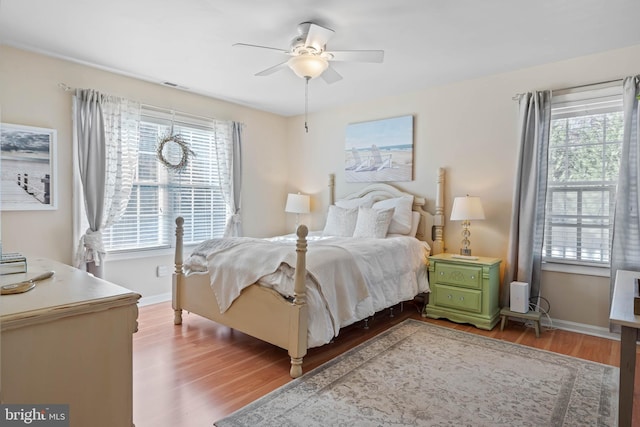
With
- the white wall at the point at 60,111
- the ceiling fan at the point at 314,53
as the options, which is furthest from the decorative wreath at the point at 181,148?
the ceiling fan at the point at 314,53

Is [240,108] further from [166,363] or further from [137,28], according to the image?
[166,363]

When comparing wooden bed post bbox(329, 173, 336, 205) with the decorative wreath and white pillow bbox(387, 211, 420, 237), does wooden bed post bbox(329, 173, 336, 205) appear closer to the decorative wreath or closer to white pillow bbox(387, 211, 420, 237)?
white pillow bbox(387, 211, 420, 237)

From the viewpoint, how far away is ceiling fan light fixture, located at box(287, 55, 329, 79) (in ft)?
9.26

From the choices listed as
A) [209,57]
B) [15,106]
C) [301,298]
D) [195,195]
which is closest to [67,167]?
[15,106]

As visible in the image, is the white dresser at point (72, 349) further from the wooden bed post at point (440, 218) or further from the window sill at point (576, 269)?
the window sill at point (576, 269)

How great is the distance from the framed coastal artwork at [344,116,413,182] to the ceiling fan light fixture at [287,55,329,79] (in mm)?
1850

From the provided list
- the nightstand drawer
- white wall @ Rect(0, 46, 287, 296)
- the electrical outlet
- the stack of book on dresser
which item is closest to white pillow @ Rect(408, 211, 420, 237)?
the nightstand drawer

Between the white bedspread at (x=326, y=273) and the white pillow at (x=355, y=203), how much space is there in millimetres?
940

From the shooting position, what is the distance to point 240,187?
4.97 meters

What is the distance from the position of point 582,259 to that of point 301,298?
2.81 meters

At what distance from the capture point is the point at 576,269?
11.0 feet

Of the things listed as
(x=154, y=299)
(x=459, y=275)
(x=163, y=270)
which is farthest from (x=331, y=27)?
(x=154, y=299)

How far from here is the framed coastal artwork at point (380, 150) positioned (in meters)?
4.44

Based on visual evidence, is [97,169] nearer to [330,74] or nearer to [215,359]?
[215,359]
